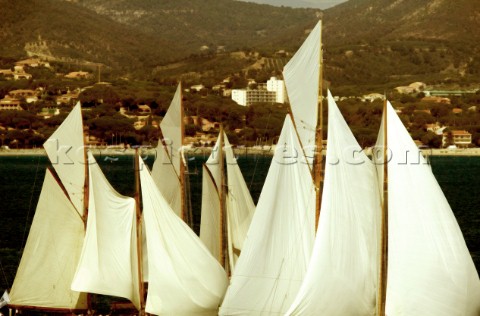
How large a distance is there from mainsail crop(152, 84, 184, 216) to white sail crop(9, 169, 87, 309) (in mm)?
→ 3513

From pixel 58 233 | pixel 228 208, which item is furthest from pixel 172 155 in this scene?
pixel 58 233

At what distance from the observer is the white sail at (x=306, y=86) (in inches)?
941

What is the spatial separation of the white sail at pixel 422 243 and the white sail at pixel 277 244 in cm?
295

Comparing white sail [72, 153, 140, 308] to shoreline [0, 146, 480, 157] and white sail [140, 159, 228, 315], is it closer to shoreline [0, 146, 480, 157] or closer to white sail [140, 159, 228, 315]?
white sail [140, 159, 228, 315]

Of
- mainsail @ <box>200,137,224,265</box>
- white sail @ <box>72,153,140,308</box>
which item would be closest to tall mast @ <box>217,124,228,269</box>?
mainsail @ <box>200,137,224,265</box>

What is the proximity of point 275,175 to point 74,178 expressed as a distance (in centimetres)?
645

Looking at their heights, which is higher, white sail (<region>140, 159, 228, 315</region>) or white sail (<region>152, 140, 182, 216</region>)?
white sail (<region>152, 140, 182, 216</region>)

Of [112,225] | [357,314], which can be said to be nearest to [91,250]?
[112,225]

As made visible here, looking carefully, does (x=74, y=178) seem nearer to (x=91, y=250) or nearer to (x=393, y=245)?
(x=91, y=250)

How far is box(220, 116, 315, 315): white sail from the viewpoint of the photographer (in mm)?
24094

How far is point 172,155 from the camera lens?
30641mm

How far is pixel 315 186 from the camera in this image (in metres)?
24.5

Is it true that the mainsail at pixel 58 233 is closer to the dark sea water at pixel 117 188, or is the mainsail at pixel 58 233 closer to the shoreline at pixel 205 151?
the dark sea water at pixel 117 188

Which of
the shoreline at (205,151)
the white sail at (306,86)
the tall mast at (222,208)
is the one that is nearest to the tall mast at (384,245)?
the white sail at (306,86)
